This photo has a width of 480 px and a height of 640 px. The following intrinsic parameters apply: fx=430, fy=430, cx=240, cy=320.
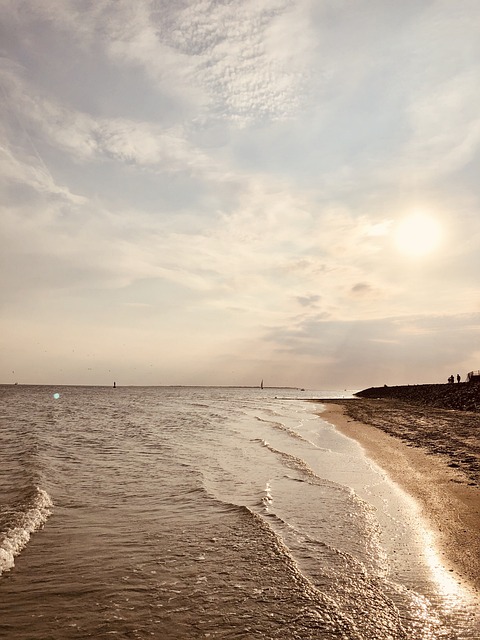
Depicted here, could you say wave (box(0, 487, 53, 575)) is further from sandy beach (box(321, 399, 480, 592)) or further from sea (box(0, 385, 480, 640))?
sandy beach (box(321, 399, 480, 592))

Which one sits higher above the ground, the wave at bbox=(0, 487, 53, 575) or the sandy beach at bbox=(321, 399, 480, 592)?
the sandy beach at bbox=(321, 399, 480, 592)

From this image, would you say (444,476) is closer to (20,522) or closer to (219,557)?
(219,557)

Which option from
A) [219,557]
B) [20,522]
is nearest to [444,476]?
[219,557]

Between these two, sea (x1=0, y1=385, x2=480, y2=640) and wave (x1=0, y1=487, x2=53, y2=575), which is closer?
sea (x1=0, y1=385, x2=480, y2=640)

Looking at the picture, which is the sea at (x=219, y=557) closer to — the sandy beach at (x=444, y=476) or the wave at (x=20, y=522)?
the wave at (x=20, y=522)

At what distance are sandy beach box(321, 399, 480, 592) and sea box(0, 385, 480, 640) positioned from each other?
435 millimetres

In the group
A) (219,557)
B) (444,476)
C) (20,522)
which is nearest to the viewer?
(219,557)

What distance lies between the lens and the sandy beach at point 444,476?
336 inches

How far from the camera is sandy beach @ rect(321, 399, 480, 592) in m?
8.54

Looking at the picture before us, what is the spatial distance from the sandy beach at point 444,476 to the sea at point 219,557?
43cm

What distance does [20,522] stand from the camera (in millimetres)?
10234

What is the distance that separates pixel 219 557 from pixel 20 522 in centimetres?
513

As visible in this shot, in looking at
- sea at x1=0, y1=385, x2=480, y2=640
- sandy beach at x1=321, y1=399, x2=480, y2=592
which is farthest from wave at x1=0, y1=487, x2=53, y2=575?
sandy beach at x1=321, y1=399, x2=480, y2=592

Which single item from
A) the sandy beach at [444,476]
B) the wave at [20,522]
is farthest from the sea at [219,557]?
the sandy beach at [444,476]
